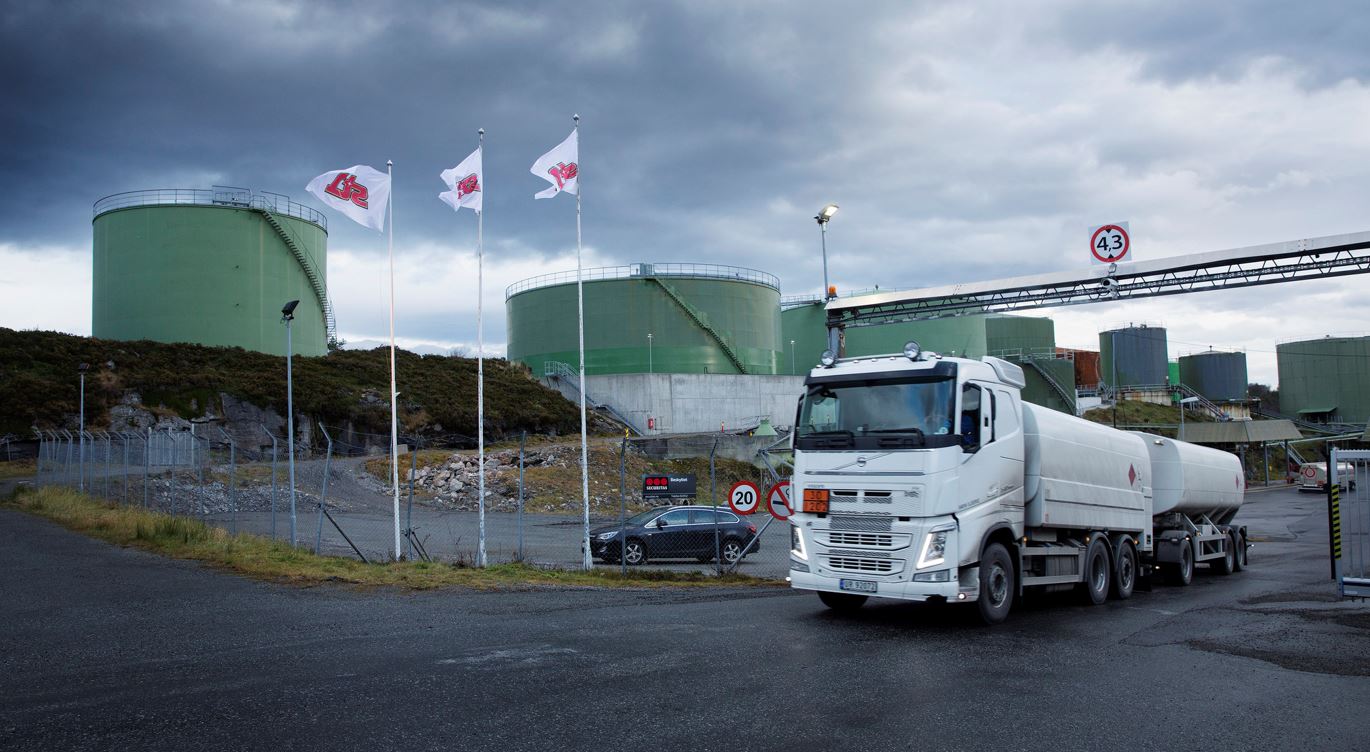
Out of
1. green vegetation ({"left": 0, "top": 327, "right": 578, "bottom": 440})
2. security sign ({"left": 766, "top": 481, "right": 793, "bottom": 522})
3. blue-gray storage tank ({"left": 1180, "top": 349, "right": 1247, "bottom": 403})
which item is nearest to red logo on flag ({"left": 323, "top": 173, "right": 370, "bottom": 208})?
security sign ({"left": 766, "top": 481, "right": 793, "bottom": 522})

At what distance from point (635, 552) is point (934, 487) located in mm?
11432

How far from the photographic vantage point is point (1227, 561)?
19828 mm

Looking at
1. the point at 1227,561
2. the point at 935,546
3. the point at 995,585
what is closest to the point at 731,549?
the point at 1227,561

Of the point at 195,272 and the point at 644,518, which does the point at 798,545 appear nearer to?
the point at 644,518

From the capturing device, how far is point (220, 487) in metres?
33.9

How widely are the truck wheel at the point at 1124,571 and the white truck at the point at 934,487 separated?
42.5 inches

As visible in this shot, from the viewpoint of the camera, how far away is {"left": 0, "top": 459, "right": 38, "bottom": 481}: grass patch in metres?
39.4

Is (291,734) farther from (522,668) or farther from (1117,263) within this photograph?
(1117,263)

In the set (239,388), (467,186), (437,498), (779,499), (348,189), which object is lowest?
(437,498)

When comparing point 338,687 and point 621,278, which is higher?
point 621,278

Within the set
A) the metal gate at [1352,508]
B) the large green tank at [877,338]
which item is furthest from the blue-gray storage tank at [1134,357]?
the metal gate at [1352,508]

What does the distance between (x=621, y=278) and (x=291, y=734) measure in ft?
194

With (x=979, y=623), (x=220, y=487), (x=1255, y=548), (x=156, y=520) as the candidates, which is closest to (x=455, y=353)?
(x=220, y=487)

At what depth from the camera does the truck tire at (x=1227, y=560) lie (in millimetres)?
19750
